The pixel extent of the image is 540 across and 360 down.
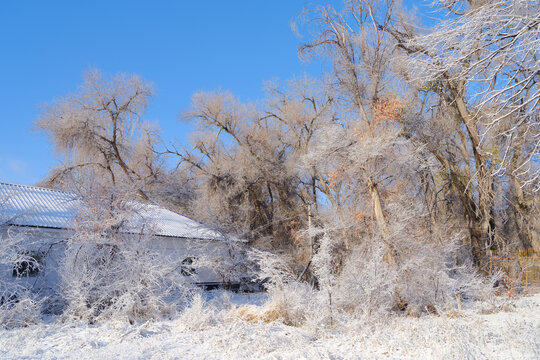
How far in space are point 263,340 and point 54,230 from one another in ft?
38.7

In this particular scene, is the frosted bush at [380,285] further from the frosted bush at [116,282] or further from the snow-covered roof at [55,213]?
the snow-covered roof at [55,213]

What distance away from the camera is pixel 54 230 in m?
16.4

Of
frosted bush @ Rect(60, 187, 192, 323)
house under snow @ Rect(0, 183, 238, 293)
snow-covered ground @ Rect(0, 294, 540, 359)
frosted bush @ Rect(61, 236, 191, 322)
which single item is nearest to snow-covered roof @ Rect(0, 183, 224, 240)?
house under snow @ Rect(0, 183, 238, 293)

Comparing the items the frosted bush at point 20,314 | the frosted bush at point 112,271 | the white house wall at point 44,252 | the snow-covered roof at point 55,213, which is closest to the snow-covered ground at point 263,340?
the frosted bush at point 20,314

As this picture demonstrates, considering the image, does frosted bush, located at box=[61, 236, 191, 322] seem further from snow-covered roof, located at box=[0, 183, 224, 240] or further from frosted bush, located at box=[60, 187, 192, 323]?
snow-covered roof, located at box=[0, 183, 224, 240]

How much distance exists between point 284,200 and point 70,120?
643 inches

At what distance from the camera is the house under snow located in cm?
1464

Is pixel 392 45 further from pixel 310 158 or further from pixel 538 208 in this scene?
pixel 538 208

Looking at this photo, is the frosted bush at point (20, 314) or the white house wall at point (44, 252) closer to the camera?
the frosted bush at point (20, 314)

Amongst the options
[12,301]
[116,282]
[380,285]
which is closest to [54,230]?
[12,301]

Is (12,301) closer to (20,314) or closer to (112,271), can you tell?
(20,314)

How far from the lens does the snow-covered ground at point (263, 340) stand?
25.1 feet

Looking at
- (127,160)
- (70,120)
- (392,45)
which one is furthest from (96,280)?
(127,160)

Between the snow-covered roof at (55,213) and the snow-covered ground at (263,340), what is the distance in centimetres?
505
